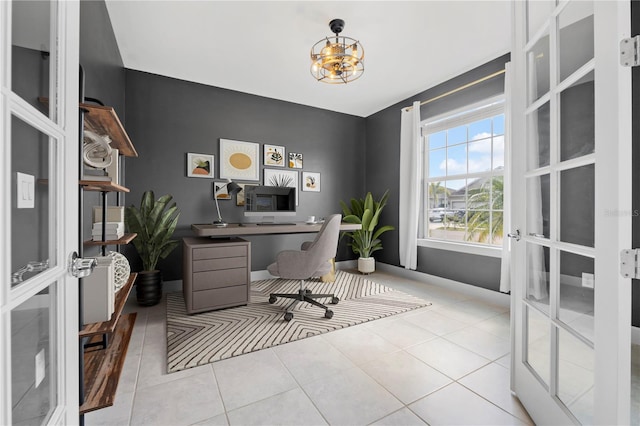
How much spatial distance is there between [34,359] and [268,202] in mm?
2917

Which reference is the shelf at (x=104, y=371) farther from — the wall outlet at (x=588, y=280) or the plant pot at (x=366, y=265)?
the plant pot at (x=366, y=265)

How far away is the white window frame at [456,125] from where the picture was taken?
312cm

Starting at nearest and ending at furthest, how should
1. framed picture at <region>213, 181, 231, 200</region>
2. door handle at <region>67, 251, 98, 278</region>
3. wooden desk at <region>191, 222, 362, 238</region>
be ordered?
door handle at <region>67, 251, 98, 278</region> → wooden desk at <region>191, 222, 362, 238</region> → framed picture at <region>213, 181, 231, 200</region>

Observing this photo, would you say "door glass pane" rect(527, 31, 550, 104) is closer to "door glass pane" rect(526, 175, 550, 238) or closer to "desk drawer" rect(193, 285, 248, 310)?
"door glass pane" rect(526, 175, 550, 238)

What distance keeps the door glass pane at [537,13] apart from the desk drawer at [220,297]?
9.39 ft

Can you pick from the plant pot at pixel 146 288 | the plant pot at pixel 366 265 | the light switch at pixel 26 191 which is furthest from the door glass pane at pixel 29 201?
the plant pot at pixel 366 265

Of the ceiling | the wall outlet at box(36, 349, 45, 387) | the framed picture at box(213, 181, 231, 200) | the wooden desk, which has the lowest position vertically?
the wall outlet at box(36, 349, 45, 387)

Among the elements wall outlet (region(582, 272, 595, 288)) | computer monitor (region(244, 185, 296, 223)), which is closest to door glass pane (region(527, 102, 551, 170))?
wall outlet (region(582, 272, 595, 288))

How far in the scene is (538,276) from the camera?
4.35 ft

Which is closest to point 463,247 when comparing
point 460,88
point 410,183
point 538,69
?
point 410,183

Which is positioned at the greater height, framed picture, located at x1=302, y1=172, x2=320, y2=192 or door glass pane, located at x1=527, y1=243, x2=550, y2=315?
framed picture, located at x1=302, y1=172, x2=320, y2=192

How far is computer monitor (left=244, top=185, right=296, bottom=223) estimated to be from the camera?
3453mm

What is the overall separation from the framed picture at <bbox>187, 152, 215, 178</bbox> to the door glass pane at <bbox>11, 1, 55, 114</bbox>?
2.91 metres

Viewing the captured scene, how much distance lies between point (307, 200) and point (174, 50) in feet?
8.20
